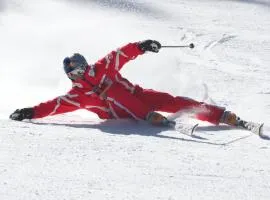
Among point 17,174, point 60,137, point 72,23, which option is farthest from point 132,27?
point 17,174

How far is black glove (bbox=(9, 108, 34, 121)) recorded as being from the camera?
5.33 m

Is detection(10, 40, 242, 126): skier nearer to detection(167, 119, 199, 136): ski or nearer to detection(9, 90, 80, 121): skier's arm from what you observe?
detection(9, 90, 80, 121): skier's arm

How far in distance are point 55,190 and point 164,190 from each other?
0.65 meters

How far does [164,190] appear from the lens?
3.84 meters

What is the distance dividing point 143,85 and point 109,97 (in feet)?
4.37

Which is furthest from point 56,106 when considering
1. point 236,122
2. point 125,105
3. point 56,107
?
point 236,122

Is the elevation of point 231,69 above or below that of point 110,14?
below

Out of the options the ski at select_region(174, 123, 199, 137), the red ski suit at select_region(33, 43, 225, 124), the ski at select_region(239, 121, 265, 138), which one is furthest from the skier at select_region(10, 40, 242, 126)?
the ski at select_region(239, 121, 265, 138)

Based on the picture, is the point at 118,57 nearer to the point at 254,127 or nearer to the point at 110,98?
the point at 110,98

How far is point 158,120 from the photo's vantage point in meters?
5.23

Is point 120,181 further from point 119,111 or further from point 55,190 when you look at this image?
point 119,111

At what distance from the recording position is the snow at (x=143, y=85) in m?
3.95

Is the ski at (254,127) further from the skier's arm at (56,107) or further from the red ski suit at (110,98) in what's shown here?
the skier's arm at (56,107)

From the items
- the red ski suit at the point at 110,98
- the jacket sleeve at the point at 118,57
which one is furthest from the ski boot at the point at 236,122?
the jacket sleeve at the point at 118,57
